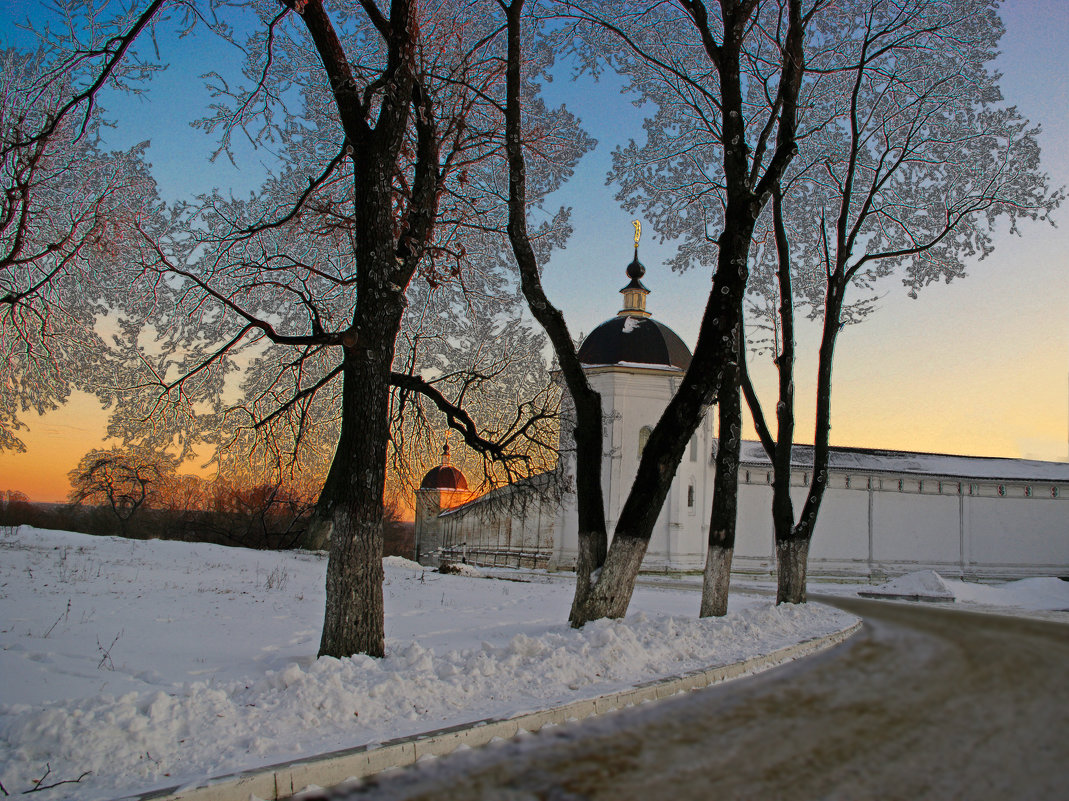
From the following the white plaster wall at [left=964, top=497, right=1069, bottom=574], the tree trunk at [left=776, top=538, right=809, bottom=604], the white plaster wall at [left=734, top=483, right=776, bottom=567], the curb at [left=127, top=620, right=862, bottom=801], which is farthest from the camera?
the white plaster wall at [left=964, top=497, right=1069, bottom=574]

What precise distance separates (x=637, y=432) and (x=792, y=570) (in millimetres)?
17407

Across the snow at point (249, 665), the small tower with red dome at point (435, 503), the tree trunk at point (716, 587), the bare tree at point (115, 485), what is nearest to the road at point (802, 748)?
the snow at point (249, 665)

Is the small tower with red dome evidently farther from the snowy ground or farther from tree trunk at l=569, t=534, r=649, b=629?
tree trunk at l=569, t=534, r=649, b=629

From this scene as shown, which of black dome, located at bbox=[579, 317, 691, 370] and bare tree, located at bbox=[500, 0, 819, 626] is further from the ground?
black dome, located at bbox=[579, 317, 691, 370]

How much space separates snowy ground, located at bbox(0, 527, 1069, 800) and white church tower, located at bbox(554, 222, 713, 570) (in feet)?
55.4

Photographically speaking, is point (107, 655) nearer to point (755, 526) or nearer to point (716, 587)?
point (716, 587)

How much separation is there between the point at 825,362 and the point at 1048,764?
10.1 metres

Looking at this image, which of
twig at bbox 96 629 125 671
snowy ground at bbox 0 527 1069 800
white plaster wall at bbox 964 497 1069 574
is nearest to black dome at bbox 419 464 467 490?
white plaster wall at bbox 964 497 1069 574

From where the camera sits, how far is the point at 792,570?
537 inches

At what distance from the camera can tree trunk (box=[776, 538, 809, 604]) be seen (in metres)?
13.6

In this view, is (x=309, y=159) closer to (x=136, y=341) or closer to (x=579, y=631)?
(x=136, y=341)

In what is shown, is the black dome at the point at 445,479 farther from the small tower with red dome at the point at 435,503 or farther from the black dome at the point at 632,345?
the black dome at the point at 632,345

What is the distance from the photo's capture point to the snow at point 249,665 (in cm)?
418

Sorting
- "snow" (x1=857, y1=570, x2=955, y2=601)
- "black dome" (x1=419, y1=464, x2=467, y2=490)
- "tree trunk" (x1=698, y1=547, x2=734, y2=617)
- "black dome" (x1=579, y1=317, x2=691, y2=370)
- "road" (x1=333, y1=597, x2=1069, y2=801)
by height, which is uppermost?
"black dome" (x1=579, y1=317, x2=691, y2=370)
